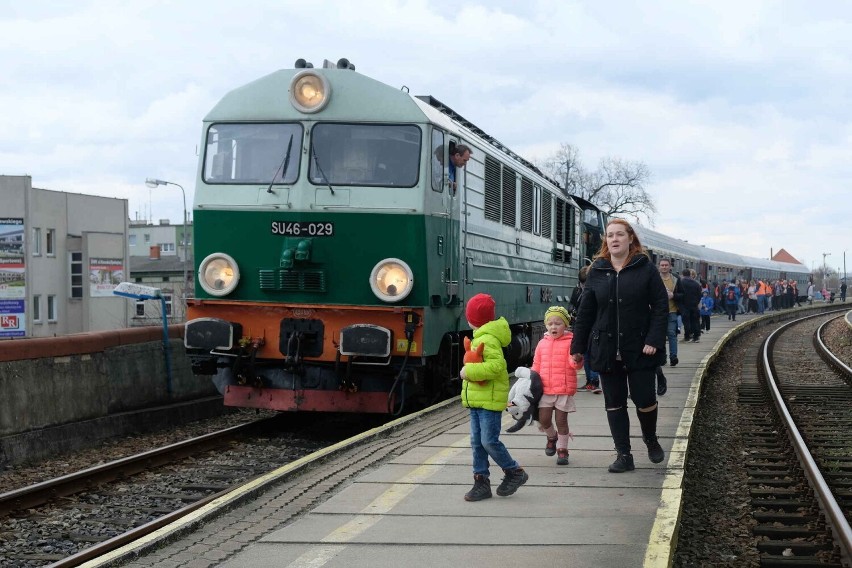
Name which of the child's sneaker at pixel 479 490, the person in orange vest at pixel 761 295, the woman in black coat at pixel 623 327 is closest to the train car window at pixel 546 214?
the woman in black coat at pixel 623 327

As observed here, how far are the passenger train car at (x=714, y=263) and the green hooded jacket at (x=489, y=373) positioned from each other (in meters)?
22.3

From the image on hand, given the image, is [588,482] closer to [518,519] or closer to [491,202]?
[518,519]

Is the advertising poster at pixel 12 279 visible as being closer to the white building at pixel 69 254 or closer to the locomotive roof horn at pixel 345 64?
the white building at pixel 69 254

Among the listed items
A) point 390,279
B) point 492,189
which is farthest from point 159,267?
point 390,279

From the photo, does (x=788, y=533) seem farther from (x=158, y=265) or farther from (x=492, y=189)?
(x=158, y=265)

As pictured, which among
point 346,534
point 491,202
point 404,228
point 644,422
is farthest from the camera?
point 491,202

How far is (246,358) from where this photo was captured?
10883 millimetres

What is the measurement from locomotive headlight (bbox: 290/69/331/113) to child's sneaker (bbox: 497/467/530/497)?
5.26 meters

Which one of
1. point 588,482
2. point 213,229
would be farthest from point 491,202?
point 588,482

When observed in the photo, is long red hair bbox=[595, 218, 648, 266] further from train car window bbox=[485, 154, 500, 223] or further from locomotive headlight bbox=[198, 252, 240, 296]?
train car window bbox=[485, 154, 500, 223]

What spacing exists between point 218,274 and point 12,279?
35671 millimetres

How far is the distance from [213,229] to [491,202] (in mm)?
3688

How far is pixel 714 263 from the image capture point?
4812 centimetres

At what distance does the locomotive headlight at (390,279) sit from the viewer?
10688mm
